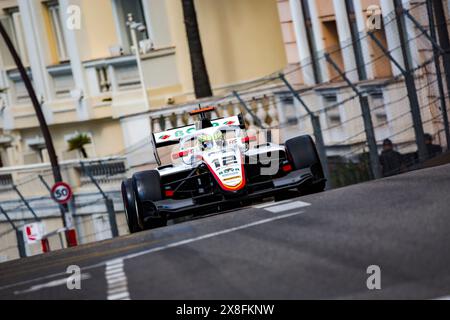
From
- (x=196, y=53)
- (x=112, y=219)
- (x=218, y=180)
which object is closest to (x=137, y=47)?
(x=196, y=53)

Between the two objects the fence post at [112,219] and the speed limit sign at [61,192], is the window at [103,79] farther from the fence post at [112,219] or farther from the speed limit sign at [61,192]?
the fence post at [112,219]

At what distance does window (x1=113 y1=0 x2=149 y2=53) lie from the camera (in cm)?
3828

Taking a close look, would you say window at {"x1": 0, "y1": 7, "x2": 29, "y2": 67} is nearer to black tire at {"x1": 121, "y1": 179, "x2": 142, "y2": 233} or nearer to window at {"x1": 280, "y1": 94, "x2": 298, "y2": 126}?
window at {"x1": 280, "y1": 94, "x2": 298, "y2": 126}

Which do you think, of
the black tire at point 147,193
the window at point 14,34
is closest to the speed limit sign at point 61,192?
the window at point 14,34

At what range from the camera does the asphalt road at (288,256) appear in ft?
37.1

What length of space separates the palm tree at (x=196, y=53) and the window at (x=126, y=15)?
3.15 metres

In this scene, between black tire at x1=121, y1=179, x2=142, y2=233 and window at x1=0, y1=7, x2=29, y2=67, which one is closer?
black tire at x1=121, y1=179, x2=142, y2=233

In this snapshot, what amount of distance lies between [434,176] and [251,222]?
8.21ft

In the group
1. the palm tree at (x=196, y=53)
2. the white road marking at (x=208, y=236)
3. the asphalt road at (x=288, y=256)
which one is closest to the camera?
the asphalt road at (x=288, y=256)

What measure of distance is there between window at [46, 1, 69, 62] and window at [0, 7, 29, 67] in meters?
1.17

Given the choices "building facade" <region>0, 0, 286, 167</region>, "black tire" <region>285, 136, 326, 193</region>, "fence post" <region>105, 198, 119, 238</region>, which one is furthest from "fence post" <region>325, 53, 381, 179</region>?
"building facade" <region>0, 0, 286, 167</region>

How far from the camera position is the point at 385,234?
13031 mm

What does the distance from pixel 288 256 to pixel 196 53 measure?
22858mm
